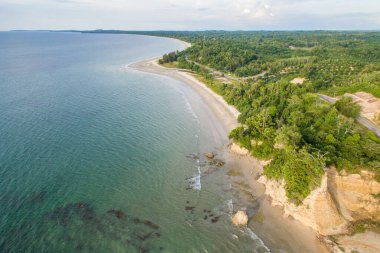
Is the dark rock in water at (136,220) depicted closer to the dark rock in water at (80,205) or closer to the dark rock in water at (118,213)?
the dark rock in water at (118,213)

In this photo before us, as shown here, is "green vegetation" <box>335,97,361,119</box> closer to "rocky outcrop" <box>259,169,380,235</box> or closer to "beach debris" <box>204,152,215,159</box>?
"rocky outcrop" <box>259,169,380,235</box>

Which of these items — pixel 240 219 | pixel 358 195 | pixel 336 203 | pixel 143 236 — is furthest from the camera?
pixel 358 195

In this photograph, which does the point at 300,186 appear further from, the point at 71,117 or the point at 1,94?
the point at 1,94

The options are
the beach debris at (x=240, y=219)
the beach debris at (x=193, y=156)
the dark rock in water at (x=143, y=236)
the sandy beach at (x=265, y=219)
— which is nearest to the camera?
the dark rock in water at (x=143, y=236)

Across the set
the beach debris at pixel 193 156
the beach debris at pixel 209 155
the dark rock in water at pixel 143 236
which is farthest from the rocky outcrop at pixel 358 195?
the dark rock in water at pixel 143 236

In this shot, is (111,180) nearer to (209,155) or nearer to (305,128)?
(209,155)

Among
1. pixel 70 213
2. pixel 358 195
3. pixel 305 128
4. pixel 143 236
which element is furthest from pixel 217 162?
pixel 70 213

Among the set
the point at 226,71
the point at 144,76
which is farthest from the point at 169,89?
the point at 226,71
